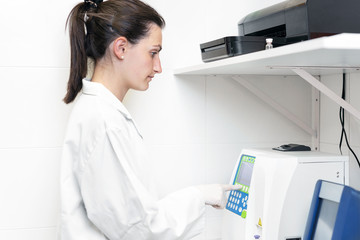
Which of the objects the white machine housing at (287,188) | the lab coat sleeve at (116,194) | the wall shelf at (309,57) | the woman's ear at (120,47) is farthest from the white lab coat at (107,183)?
the wall shelf at (309,57)

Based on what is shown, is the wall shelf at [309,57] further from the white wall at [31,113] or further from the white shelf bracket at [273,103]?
the white wall at [31,113]

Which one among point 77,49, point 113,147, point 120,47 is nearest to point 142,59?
point 120,47

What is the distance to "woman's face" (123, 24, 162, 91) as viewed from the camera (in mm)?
1382

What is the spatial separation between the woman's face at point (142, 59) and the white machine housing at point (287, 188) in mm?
491

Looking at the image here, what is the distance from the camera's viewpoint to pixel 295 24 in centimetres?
128

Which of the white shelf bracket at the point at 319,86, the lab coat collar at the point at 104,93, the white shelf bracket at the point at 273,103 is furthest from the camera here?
the white shelf bracket at the point at 273,103

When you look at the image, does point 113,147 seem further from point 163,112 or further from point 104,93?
point 163,112

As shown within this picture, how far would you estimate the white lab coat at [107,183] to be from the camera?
118cm

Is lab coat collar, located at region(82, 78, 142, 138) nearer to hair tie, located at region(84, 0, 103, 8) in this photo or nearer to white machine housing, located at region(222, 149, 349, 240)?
hair tie, located at region(84, 0, 103, 8)

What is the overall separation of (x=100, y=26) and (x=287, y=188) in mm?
795

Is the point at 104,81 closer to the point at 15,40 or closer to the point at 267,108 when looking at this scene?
the point at 15,40

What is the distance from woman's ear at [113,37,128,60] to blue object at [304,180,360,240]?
74 centimetres

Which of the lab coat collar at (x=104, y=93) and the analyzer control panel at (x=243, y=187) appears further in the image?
the analyzer control panel at (x=243, y=187)

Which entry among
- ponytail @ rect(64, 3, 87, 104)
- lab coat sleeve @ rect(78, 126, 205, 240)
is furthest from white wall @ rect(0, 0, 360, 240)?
lab coat sleeve @ rect(78, 126, 205, 240)
